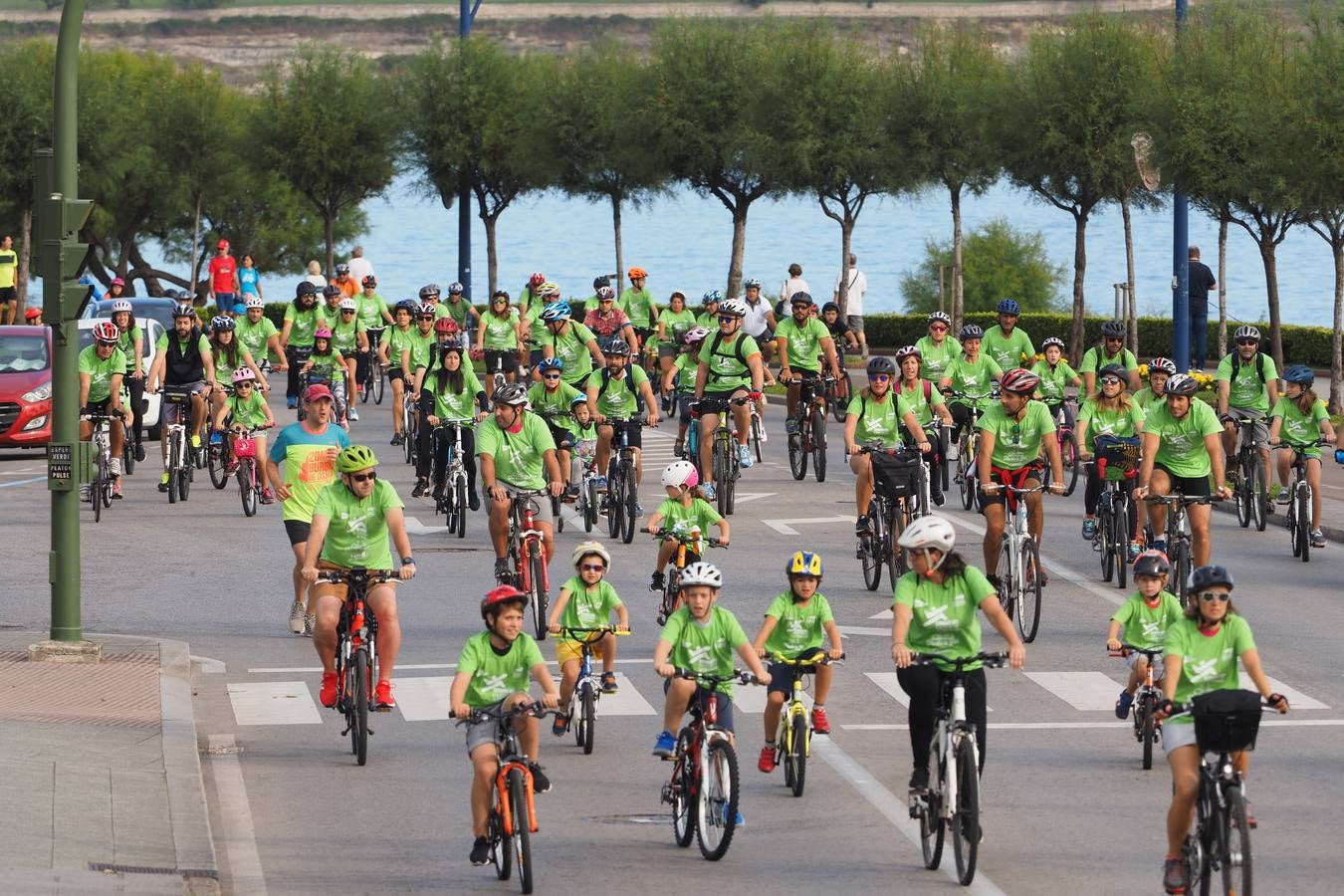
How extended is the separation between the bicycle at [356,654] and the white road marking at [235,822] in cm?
63

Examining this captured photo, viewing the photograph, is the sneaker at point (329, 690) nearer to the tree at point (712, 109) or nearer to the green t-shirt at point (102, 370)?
the green t-shirt at point (102, 370)

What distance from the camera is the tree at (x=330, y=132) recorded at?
2399 inches

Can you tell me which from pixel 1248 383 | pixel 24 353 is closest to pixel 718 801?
pixel 1248 383

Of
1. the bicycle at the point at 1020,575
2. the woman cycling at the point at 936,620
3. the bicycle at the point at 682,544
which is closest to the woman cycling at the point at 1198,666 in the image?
the woman cycling at the point at 936,620

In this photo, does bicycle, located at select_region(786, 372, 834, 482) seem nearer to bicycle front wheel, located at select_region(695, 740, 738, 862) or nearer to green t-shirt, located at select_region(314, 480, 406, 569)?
green t-shirt, located at select_region(314, 480, 406, 569)

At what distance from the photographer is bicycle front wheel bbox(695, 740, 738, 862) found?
1104cm

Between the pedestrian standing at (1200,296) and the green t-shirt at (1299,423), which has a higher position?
the pedestrian standing at (1200,296)

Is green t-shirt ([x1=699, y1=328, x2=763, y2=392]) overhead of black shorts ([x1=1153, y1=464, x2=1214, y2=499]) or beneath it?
overhead

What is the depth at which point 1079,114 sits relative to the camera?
40938 millimetres

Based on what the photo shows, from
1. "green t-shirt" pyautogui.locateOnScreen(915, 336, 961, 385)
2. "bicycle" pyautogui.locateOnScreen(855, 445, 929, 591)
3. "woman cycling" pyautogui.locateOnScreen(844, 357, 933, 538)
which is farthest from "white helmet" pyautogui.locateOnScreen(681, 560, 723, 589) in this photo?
"green t-shirt" pyautogui.locateOnScreen(915, 336, 961, 385)

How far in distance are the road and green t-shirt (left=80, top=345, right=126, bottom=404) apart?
271 cm

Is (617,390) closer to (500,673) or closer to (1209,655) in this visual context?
(500,673)

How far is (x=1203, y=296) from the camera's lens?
116ft

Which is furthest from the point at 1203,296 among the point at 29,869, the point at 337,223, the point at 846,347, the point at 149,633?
the point at 337,223
